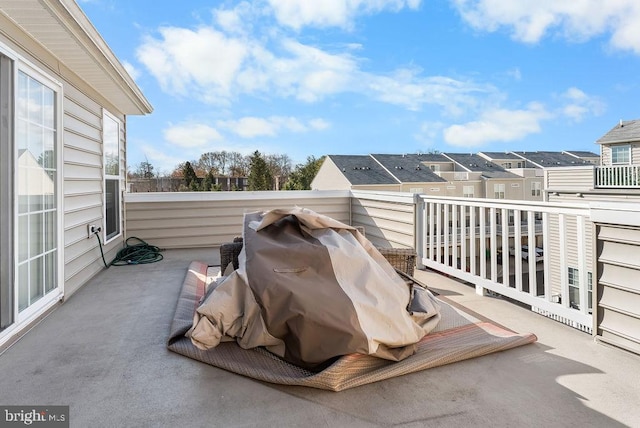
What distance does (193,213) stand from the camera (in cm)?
581

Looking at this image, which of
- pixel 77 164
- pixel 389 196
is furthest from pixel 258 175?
pixel 77 164

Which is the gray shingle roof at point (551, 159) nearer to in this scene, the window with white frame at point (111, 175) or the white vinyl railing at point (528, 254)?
the white vinyl railing at point (528, 254)

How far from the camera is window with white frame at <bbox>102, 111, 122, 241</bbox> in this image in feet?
16.0

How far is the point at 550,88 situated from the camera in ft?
69.5

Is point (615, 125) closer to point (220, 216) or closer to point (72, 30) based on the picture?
point (220, 216)

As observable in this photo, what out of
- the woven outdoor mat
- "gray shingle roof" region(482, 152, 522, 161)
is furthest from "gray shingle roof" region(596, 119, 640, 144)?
the woven outdoor mat

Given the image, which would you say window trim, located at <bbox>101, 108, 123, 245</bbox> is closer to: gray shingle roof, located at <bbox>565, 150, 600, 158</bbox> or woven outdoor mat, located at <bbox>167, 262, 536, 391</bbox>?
woven outdoor mat, located at <bbox>167, 262, 536, 391</bbox>

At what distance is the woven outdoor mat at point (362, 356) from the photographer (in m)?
1.79

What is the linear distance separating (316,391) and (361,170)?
762 inches

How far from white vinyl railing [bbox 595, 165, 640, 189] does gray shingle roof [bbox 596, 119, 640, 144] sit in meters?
3.43

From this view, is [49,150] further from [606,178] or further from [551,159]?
[551,159]

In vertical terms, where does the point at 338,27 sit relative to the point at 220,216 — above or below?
above

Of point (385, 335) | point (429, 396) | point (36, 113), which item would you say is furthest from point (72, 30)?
point (429, 396)

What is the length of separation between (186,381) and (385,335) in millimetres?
1022
